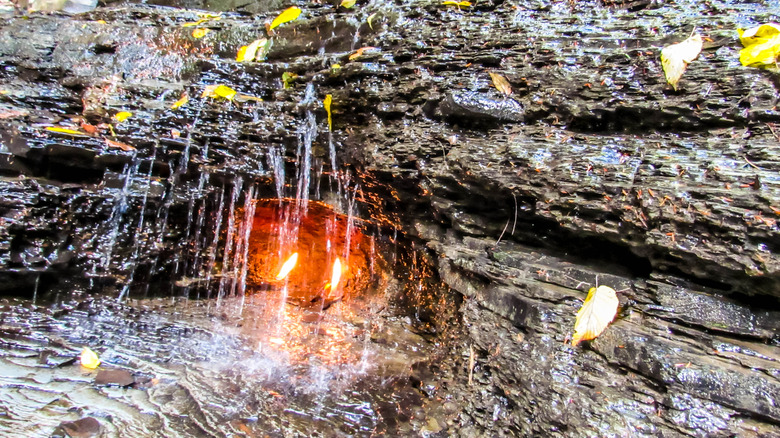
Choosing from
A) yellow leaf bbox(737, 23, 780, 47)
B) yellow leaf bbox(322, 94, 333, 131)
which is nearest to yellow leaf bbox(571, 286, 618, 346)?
yellow leaf bbox(737, 23, 780, 47)

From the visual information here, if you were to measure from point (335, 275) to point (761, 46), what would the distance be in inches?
294

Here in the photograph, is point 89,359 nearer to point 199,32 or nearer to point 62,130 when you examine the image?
point 62,130

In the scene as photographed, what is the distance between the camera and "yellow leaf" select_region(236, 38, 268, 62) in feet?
21.3

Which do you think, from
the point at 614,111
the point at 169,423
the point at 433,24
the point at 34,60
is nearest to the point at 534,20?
the point at 433,24

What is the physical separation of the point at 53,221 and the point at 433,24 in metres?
5.97

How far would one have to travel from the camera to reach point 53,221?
5234 millimetres

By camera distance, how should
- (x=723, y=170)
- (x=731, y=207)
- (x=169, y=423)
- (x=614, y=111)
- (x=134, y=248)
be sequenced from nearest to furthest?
1. (x=731, y=207)
2. (x=723, y=170)
3. (x=169, y=423)
4. (x=614, y=111)
5. (x=134, y=248)

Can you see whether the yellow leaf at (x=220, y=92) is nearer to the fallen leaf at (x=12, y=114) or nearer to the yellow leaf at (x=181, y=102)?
the yellow leaf at (x=181, y=102)

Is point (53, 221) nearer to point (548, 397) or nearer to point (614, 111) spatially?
point (548, 397)

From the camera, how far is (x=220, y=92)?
5629mm

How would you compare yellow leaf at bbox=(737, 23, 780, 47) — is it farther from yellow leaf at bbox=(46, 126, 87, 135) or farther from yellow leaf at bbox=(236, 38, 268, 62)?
yellow leaf at bbox=(46, 126, 87, 135)

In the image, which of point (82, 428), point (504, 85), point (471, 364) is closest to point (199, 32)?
point (504, 85)

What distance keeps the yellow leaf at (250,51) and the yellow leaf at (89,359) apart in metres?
4.86

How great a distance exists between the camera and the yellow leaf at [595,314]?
113 inches
